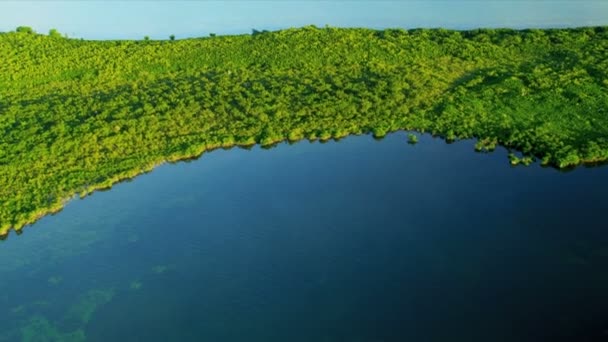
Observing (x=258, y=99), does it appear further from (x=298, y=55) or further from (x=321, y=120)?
(x=298, y=55)

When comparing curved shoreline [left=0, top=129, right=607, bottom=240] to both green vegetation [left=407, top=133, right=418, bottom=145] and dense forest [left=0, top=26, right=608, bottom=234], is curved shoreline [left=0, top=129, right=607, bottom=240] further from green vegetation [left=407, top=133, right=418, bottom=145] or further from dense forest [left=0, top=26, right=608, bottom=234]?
green vegetation [left=407, top=133, right=418, bottom=145]

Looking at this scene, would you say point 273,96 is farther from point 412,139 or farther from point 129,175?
point 129,175

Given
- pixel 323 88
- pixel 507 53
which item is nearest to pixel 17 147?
pixel 323 88

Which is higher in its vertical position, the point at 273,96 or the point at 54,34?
the point at 54,34

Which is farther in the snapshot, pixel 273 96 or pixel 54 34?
pixel 54 34

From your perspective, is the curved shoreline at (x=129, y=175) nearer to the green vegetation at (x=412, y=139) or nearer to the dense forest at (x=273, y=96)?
the dense forest at (x=273, y=96)

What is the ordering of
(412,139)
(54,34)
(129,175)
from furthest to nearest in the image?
(54,34) < (412,139) < (129,175)

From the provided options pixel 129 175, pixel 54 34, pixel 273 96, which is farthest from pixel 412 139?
pixel 54 34

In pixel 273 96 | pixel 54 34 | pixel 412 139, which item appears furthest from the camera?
pixel 54 34

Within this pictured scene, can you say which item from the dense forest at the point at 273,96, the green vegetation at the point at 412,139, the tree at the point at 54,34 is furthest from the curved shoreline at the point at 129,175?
the tree at the point at 54,34

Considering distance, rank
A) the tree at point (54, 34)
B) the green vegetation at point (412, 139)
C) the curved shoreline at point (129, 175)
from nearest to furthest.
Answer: the curved shoreline at point (129, 175) → the green vegetation at point (412, 139) → the tree at point (54, 34)
